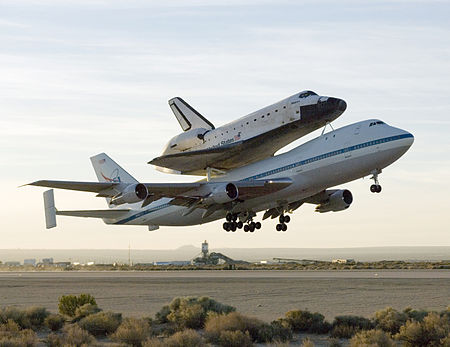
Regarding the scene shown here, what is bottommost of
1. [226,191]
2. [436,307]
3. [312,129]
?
[436,307]

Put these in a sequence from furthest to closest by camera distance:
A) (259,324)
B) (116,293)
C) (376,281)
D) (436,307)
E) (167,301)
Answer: (376,281)
(116,293)
(167,301)
(436,307)
(259,324)

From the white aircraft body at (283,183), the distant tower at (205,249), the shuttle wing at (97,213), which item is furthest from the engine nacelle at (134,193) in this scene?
the distant tower at (205,249)

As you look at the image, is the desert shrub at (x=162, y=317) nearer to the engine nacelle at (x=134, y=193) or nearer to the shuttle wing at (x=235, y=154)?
the engine nacelle at (x=134, y=193)

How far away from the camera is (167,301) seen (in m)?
38.7

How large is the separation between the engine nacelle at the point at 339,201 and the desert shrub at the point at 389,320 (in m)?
29.5

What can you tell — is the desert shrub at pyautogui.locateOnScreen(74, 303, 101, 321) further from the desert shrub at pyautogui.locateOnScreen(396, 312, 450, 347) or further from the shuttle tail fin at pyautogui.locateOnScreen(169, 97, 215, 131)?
the shuttle tail fin at pyautogui.locateOnScreen(169, 97, 215, 131)

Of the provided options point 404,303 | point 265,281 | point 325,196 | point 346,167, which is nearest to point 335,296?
point 404,303

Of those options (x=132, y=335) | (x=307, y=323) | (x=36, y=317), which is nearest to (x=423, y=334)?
(x=307, y=323)

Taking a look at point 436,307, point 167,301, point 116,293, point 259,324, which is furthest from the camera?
point 116,293

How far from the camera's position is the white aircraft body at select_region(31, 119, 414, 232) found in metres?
44.3

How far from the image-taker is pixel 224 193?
4700cm

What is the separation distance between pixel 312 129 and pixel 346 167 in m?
3.23

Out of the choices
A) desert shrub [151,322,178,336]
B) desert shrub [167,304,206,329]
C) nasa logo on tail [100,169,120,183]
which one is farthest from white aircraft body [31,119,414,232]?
desert shrub [151,322,178,336]

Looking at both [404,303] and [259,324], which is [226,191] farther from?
[259,324]
